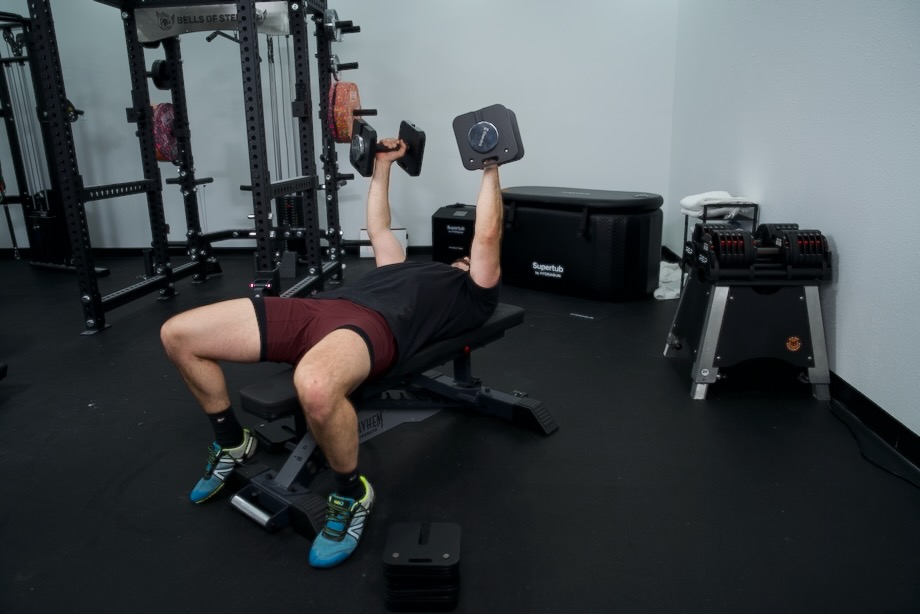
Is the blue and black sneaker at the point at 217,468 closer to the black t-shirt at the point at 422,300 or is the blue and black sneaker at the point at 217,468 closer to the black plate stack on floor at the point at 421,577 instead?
the black t-shirt at the point at 422,300

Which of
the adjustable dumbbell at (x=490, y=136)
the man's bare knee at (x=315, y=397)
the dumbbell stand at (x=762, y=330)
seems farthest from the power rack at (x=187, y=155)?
the dumbbell stand at (x=762, y=330)

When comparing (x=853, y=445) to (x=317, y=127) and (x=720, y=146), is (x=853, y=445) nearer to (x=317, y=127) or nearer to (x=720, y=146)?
(x=720, y=146)

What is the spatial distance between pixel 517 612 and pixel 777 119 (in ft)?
7.45

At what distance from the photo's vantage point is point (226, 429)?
1604 millimetres

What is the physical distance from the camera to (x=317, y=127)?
16.5 feet

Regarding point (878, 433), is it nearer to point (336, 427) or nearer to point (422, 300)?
point (422, 300)

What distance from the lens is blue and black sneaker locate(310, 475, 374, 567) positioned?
4.32 feet

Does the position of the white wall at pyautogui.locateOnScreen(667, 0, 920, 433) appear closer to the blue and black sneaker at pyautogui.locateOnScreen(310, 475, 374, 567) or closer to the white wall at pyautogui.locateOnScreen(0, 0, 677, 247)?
the white wall at pyautogui.locateOnScreen(0, 0, 677, 247)

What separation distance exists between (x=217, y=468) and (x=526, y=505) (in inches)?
31.4

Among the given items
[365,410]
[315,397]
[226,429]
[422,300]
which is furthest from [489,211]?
[226,429]

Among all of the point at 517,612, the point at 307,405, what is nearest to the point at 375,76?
the point at 307,405

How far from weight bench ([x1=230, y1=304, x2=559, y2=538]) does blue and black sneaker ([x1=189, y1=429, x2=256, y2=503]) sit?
0.10 feet

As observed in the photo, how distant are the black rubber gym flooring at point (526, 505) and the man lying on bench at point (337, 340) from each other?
0.11m

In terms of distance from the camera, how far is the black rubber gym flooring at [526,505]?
124 centimetres
